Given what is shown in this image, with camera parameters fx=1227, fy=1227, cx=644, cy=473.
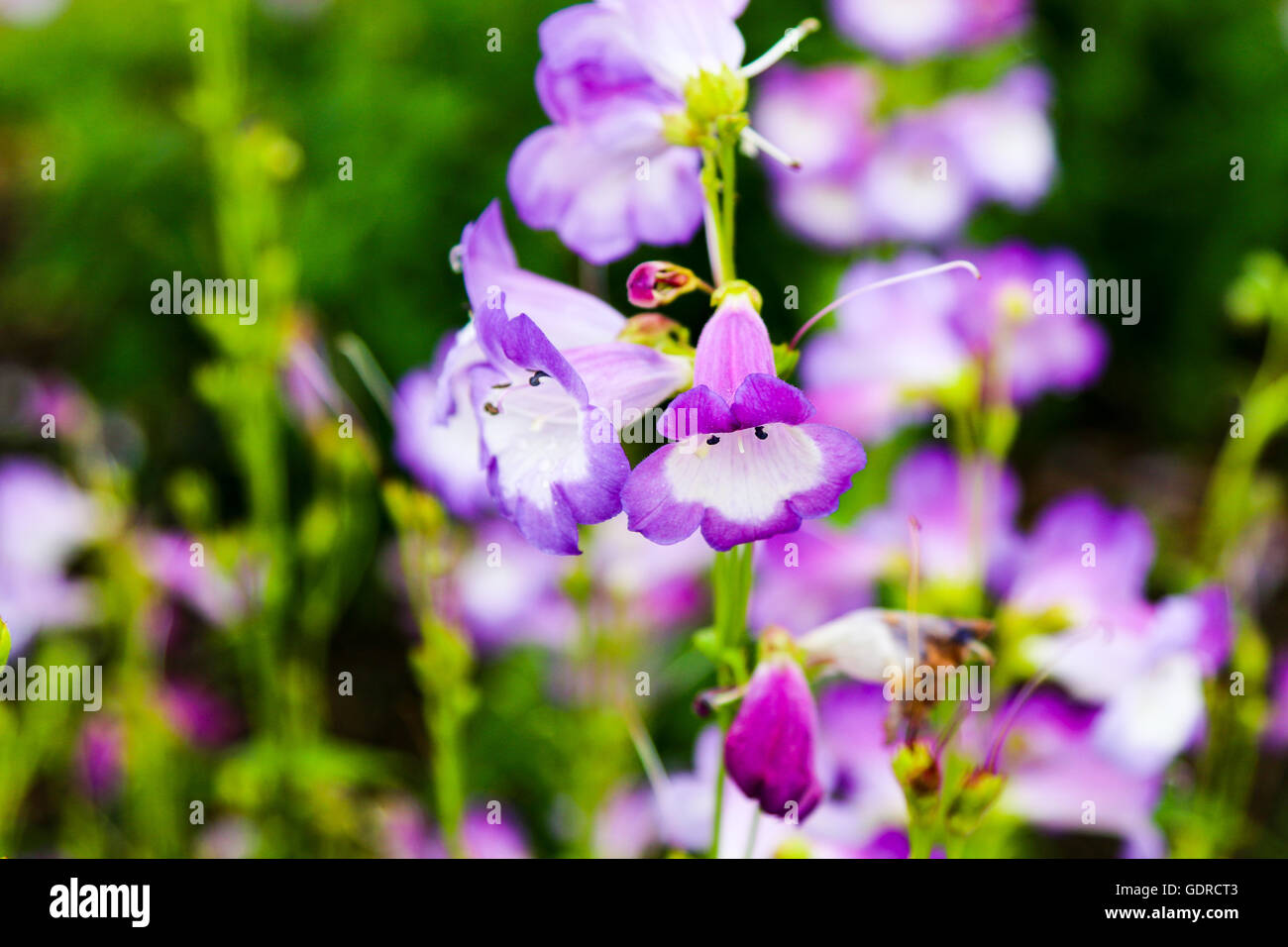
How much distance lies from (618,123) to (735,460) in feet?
0.83

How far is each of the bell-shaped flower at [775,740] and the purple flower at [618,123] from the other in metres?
0.30

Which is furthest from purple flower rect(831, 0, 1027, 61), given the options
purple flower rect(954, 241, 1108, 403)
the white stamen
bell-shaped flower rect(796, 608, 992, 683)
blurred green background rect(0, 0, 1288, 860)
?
bell-shaped flower rect(796, 608, 992, 683)

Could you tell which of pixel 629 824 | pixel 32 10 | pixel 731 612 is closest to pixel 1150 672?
pixel 731 612

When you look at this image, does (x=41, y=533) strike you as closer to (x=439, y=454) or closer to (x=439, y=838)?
(x=439, y=838)

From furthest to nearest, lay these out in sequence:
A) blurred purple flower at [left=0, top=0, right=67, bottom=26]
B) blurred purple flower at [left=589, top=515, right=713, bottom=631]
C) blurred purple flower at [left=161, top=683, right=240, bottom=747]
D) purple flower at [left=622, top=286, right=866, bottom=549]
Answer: blurred purple flower at [left=0, top=0, right=67, bottom=26] < blurred purple flower at [left=161, top=683, right=240, bottom=747] < blurred purple flower at [left=589, top=515, right=713, bottom=631] < purple flower at [left=622, top=286, right=866, bottom=549]

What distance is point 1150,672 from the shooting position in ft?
3.82

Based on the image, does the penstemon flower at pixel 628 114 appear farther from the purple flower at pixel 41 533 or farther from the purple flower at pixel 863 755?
the purple flower at pixel 41 533

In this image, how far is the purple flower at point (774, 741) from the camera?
0.73 metres

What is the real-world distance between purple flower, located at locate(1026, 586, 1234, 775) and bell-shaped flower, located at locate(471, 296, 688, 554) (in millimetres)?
530

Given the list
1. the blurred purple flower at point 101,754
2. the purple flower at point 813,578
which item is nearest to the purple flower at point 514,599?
the purple flower at point 813,578

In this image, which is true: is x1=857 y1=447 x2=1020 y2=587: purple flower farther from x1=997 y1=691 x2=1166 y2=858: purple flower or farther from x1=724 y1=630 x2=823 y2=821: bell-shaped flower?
x1=724 y1=630 x2=823 y2=821: bell-shaped flower

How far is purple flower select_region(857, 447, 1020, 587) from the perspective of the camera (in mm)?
1422
